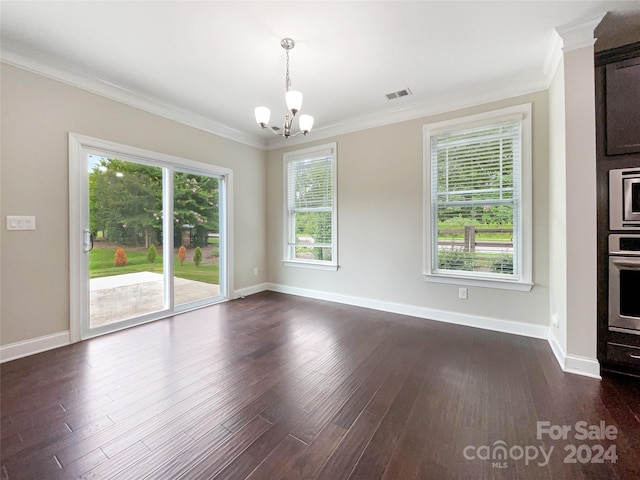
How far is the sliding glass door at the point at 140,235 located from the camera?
2.97 metres

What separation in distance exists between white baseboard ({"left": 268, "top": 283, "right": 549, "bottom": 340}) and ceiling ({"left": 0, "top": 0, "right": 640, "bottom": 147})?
2.60 m

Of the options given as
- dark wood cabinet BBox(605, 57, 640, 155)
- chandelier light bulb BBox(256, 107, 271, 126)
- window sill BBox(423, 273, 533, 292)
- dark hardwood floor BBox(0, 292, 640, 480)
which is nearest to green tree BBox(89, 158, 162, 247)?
dark hardwood floor BBox(0, 292, 640, 480)

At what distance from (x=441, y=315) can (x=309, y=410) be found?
2.39 meters

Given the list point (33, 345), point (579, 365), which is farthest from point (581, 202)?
point (33, 345)

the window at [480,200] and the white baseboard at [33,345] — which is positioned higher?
the window at [480,200]

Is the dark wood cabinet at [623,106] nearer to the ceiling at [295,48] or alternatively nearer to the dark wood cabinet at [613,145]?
the dark wood cabinet at [613,145]

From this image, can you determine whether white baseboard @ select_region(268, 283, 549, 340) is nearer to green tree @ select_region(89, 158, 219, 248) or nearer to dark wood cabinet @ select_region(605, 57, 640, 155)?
dark wood cabinet @ select_region(605, 57, 640, 155)

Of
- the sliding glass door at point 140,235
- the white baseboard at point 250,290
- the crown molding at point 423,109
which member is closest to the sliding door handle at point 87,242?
the sliding glass door at point 140,235

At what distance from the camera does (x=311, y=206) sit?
15.6 feet

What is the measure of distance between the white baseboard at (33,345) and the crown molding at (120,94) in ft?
8.36

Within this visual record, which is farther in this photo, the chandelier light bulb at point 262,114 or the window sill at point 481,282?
the window sill at point 481,282

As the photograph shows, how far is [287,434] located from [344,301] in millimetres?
2823

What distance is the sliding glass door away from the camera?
9.75ft

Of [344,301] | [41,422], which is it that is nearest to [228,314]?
[344,301]
